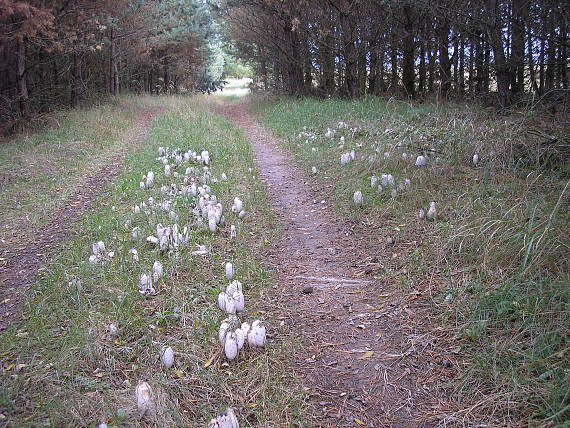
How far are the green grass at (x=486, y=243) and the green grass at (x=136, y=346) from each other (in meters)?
1.10

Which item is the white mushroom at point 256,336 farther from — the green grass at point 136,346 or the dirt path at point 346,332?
the dirt path at point 346,332

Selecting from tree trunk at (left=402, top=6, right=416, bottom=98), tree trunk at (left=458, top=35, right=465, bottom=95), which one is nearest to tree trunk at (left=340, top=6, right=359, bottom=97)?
tree trunk at (left=402, top=6, right=416, bottom=98)

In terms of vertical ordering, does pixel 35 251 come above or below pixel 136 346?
above

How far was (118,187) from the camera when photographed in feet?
22.5

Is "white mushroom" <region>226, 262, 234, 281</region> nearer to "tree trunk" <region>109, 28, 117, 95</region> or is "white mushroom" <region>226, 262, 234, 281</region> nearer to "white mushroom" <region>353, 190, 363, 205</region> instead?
"white mushroom" <region>353, 190, 363, 205</region>

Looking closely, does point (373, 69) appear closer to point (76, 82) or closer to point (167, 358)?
point (76, 82)

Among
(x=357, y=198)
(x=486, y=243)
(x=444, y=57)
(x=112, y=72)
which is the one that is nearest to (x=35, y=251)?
(x=357, y=198)

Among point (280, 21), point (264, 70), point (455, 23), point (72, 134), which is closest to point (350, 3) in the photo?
point (280, 21)

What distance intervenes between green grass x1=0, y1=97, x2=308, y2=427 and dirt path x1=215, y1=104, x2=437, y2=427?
0.17 metres

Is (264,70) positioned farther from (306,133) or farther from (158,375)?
(158,375)

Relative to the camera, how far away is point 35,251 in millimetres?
4758

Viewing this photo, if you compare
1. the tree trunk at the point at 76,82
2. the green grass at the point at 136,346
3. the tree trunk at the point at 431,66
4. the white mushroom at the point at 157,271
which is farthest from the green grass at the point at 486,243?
the tree trunk at the point at 76,82

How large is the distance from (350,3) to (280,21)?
4760mm

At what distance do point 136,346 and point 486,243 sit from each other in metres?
2.69
